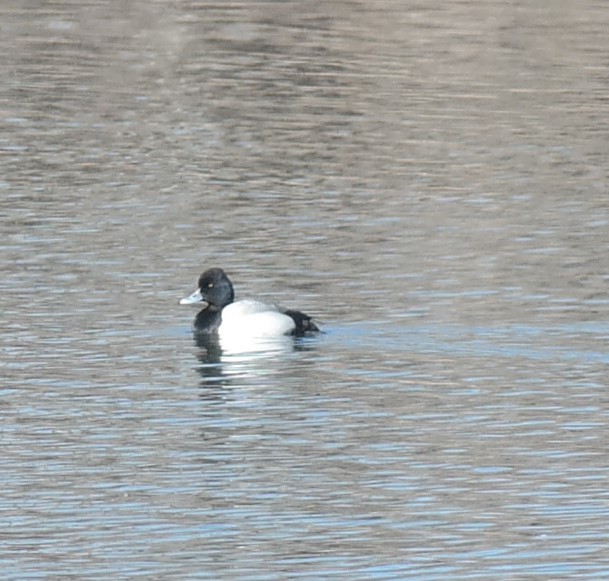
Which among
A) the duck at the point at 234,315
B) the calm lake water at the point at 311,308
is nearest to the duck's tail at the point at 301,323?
the duck at the point at 234,315

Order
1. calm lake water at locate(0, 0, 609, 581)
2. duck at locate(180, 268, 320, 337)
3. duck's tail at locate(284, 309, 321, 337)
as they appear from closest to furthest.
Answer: calm lake water at locate(0, 0, 609, 581) → duck's tail at locate(284, 309, 321, 337) → duck at locate(180, 268, 320, 337)

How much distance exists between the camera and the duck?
16.0 m

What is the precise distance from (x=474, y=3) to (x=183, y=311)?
22333 mm

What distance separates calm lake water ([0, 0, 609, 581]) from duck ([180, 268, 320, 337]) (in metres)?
0.23

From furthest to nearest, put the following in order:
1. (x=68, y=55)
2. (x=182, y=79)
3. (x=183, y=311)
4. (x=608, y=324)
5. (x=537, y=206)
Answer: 1. (x=68, y=55)
2. (x=182, y=79)
3. (x=537, y=206)
4. (x=183, y=311)
5. (x=608, y=324)

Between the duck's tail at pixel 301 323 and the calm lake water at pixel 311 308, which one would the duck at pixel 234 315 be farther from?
the calm lake water at pixel 311 308

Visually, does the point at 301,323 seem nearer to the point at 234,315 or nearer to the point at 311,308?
the point at 234,315

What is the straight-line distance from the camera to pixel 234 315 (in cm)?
1644

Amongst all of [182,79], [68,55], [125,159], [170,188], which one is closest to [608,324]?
[170,188]

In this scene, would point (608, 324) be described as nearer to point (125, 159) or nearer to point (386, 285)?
point (386, 285)

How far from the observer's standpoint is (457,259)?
18.8 meters

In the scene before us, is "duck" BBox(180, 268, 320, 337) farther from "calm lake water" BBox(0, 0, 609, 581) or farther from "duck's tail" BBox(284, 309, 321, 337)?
"calm lake water" BBox(0, 0, 609, 581)

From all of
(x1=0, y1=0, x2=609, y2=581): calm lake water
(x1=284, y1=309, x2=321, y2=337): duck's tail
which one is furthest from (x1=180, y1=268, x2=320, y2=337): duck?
(x1=0, y1=0, x2=609, y2=581): calm lake water

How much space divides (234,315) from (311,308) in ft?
2.66
